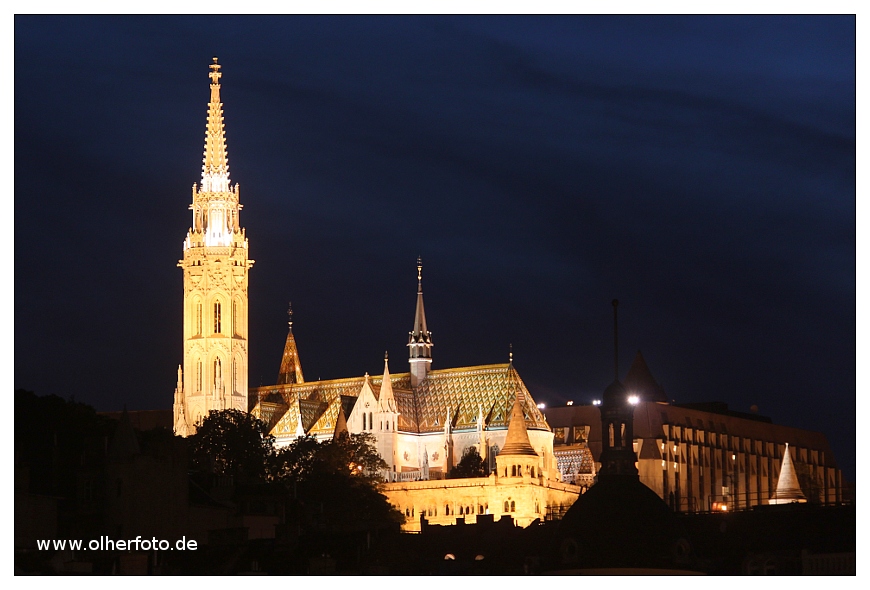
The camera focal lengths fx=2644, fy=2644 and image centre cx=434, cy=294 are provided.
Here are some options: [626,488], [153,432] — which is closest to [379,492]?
[153,432]

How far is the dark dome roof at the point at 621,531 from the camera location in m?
96.6

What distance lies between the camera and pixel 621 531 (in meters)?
97.8

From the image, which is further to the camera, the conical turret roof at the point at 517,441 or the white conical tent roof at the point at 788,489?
the conical turret roof at the point at 517,441

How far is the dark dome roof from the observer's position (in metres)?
96.6

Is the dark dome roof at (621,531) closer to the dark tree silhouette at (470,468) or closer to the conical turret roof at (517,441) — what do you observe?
the conical turret roof at (517,441)

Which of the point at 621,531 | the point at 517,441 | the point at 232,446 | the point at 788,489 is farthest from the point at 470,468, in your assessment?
the point at 621,531

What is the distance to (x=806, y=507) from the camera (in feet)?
423

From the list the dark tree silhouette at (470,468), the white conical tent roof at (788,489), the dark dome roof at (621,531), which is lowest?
the dark dome roof at (621,531)

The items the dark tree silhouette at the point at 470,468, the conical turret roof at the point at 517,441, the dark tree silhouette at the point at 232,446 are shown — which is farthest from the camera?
the dark tree silhouette at the point at 470,468

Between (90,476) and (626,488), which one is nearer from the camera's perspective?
(626,488)

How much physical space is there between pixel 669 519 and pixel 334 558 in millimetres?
21707

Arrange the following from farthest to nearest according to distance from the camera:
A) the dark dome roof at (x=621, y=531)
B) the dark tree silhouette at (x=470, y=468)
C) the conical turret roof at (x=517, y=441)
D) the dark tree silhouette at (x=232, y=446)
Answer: the dark tree silhouette at (x=470, y=468), the conical turret roof at (x=517, y=441), the dark tree silhouette at (x=232, y=446), the dark dome roof at (x=621, y=531)

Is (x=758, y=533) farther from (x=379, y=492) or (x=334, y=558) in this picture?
(x=379, y=492)

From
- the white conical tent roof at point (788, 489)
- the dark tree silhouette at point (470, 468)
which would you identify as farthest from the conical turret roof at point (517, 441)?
the white conical tent roof at point (788, 489)
